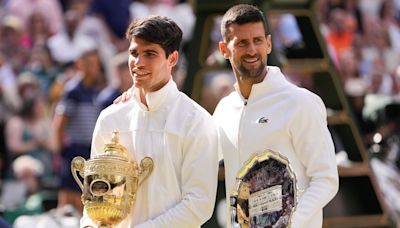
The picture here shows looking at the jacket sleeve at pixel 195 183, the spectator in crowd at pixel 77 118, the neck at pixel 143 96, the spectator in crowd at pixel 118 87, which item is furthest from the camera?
the spectator in crowd at pixel 77 118

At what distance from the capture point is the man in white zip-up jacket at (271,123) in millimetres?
5445

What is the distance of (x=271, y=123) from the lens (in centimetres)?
554

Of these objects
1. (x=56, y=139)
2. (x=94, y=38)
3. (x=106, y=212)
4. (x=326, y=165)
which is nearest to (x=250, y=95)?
(x=326, y=165)

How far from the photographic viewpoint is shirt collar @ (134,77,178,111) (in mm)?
5676

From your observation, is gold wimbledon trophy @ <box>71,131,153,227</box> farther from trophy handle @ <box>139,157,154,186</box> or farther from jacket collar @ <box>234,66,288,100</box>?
jacket collar @ <box>234,66,288,100</box>

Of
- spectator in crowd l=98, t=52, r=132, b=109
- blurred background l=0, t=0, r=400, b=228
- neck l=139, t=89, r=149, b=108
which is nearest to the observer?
neck l=139, t=89, r=149, b=108

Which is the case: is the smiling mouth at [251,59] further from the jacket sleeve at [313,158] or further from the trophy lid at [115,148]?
the trophy lid at [115,148]

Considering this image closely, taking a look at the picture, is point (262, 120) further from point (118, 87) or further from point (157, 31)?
point (118, 87)

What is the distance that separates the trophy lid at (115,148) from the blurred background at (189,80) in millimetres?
2499

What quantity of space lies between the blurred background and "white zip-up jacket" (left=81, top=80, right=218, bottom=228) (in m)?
2.39

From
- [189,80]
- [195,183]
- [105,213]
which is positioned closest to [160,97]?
[195,183]

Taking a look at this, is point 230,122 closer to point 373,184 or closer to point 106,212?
point 106,212

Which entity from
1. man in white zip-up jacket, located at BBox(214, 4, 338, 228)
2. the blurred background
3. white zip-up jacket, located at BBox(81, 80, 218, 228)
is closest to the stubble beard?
man in white zip-up jacket, located at BBox(214, 4, 338, 228)

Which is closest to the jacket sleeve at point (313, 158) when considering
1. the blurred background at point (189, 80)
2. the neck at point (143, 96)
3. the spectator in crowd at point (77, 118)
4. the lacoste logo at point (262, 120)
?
the lacoste logo at point (262, 120)
